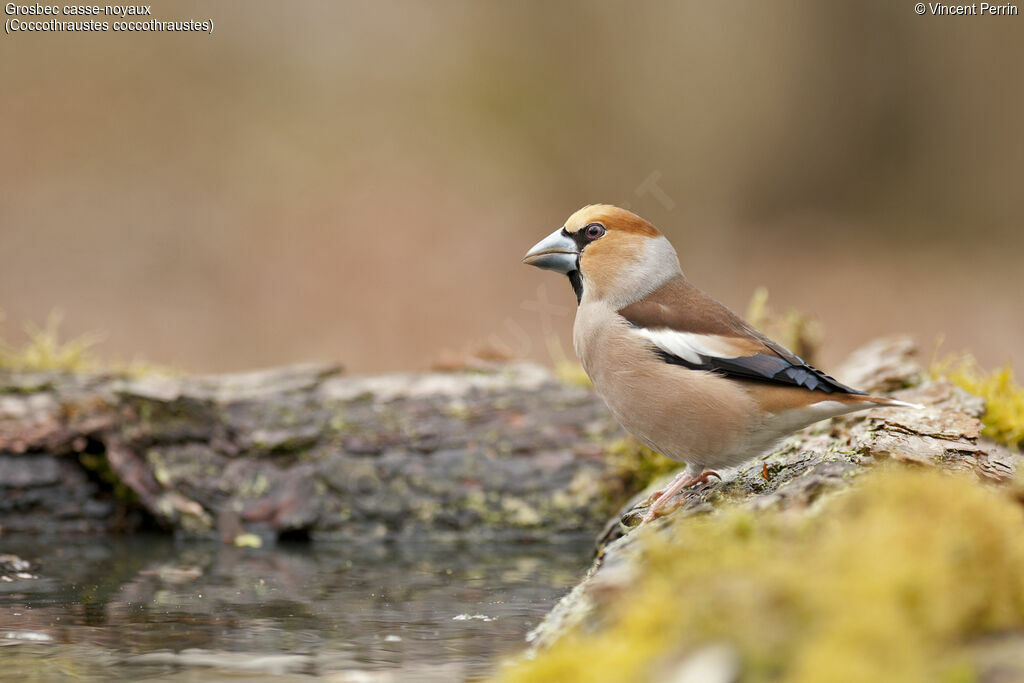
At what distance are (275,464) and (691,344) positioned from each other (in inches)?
140

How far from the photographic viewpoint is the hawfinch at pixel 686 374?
418 centimetres

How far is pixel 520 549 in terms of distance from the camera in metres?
6.52

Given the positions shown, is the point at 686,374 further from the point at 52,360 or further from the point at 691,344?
the point at 52,360

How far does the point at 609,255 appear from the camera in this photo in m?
4.99

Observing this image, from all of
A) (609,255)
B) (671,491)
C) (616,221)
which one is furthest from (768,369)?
(616,221)

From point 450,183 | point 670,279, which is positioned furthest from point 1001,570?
point 450,183

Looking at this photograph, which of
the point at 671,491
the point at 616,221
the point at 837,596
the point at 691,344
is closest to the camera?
the point at 837,596

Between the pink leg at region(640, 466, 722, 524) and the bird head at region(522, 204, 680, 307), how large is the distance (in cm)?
86

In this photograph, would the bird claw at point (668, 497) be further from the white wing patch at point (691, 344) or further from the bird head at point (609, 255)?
the bird head at point (609, 255)

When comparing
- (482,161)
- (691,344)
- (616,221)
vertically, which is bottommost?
(691,344)

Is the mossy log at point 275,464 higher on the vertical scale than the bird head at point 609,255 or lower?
lower

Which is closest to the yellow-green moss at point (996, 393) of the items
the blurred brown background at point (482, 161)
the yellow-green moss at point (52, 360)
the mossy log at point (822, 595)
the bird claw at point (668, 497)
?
the bird claw at point (668, 497)

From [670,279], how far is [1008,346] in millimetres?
11280

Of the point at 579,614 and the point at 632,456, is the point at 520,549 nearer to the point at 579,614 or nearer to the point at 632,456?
the point at 632,456
